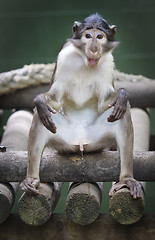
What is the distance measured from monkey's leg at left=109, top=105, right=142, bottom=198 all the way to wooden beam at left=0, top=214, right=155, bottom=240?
276mm

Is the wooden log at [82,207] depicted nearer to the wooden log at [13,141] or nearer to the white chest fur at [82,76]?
the wooden log at [13,141]

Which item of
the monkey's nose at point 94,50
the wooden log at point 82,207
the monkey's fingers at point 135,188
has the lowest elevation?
the wooden log at point 82,207

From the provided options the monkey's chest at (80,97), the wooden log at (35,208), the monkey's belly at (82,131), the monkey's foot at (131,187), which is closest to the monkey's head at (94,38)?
the monkey's chest at (80,97)

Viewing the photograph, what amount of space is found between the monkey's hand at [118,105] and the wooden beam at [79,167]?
0.32m

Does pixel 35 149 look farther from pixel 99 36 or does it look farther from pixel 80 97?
pixel 99 36

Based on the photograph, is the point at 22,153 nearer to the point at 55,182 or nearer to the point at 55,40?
the point at 55,182

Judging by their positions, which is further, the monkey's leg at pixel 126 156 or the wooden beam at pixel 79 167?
the wooden beam at pixel 79 167

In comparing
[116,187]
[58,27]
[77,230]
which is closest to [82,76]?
[116,187]

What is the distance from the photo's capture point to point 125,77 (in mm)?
6227

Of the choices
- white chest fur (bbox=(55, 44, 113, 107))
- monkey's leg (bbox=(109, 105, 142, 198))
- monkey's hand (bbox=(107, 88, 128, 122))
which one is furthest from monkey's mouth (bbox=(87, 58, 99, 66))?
monkey's leg (bbox=(109, 105, 142, 198))

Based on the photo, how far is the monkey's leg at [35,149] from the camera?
3471 millimetres

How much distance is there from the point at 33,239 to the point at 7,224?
217mm

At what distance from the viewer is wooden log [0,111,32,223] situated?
3430mm

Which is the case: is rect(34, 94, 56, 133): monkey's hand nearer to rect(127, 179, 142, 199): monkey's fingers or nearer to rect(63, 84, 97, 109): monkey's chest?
rect(63, 84, 97, 109): monkey's chest
